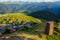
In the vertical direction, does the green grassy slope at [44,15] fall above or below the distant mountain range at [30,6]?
below

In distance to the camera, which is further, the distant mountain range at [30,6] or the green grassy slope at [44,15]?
the distant mountain range at [30,6]

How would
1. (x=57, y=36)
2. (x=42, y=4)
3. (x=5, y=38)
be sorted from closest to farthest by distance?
1. (x=5, y=38)
2. (x=57, y=36)
3. (x=42, y=4)

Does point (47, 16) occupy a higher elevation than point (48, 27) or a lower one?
lower

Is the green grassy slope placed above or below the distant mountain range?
below

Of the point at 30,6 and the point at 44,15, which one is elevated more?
the point at 30,6

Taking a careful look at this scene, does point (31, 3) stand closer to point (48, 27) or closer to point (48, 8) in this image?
point (48, 8)

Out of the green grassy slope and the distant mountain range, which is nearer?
the green grassy slope

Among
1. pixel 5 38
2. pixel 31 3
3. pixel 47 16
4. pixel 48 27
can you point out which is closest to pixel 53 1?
pixel 31 3

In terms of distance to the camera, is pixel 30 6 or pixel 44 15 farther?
pixel 30 6
